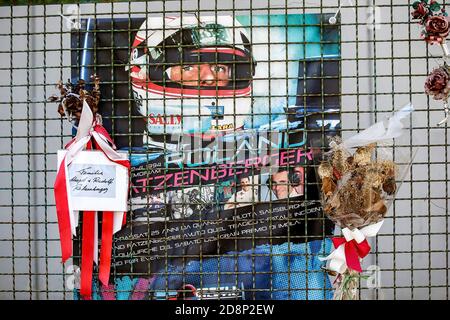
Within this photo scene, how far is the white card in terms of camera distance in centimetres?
205

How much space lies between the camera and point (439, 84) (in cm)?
192

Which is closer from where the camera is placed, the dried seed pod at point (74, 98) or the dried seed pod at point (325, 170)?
the dried seed pod at point (325, 170)

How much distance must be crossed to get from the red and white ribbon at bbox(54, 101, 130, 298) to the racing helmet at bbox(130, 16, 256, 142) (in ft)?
0.57

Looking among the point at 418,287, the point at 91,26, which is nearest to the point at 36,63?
the point at 91,26

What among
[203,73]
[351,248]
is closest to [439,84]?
[351,248]

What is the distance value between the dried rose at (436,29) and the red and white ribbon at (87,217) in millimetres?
1115

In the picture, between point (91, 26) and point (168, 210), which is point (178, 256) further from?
point (91, 26)

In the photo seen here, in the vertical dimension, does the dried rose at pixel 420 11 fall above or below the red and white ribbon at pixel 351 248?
above

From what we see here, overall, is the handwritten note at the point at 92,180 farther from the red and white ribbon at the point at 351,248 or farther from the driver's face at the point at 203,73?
the red and white ribbon at the point at 351,248

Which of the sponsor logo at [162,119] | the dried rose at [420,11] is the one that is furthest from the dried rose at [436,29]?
the sponsor logo at [162,119]

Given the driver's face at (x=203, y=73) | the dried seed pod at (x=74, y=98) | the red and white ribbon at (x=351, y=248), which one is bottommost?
the red and white ribbon at (x=351, y=248)

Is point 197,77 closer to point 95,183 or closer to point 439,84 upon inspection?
point 95,183

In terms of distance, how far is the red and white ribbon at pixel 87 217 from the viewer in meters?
2.04
